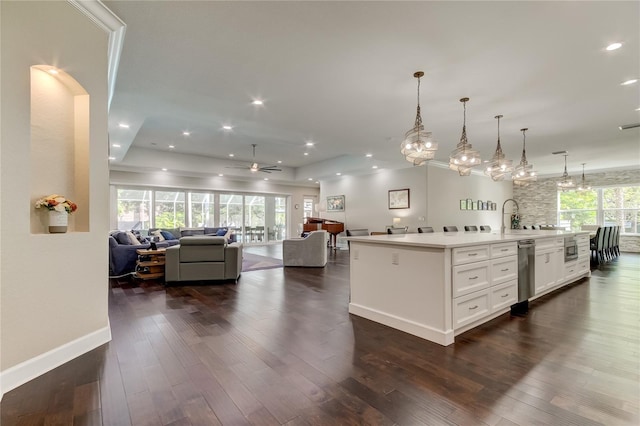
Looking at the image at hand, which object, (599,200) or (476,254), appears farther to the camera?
(599,200)

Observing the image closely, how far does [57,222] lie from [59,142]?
0.75 m

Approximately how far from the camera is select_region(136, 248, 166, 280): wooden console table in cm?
→ 533

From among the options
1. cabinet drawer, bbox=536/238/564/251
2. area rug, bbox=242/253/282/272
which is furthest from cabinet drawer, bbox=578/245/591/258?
area rug, bbox=242/253/282/272

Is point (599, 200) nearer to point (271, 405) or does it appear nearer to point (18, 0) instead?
point (271, 405)

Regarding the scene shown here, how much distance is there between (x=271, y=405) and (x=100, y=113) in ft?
9.60

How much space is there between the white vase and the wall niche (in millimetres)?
89

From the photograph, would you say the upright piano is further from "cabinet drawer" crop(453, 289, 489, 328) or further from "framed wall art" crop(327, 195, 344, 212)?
"cabinet drawer" crop(453, 289, 489, 328)

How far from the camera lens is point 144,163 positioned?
8.46 m

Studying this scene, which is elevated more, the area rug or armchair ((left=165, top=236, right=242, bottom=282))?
armchair ((left=165, top=236, right=242, bottom=282))

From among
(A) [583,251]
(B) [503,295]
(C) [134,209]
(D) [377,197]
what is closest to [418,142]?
(B) [503,295]

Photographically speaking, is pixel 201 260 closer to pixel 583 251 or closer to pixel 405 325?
pixel 405 325

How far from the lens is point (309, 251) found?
22.0 feet

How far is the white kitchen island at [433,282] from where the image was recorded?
272cm

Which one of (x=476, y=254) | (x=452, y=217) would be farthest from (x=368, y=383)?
(x=452, y=217)
